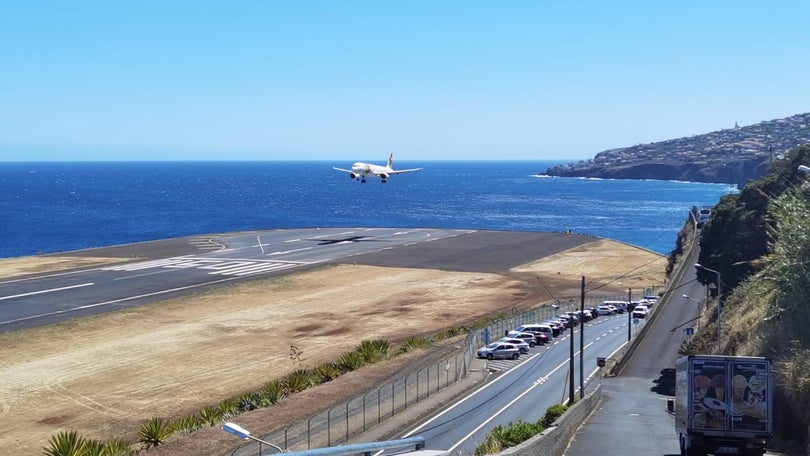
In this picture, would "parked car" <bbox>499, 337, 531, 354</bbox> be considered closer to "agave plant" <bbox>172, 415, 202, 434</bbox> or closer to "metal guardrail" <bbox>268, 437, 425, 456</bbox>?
"agave plant" <bbox>172, 415, 202, 434</bbox>

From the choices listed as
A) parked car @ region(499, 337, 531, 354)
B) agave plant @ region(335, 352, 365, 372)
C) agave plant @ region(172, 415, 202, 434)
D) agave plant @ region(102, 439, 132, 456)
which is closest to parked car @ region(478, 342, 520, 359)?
parked car @ region(499, 337, 531, 354)

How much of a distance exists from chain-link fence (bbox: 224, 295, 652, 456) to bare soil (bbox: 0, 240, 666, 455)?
56.7 inches

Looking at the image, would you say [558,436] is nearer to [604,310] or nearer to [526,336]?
[526,336]

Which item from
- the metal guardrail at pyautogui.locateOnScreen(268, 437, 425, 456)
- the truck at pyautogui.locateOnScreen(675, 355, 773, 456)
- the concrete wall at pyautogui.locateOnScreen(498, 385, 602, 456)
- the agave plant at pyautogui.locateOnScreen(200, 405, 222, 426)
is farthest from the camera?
the agave plant at pyautogui.locateOnScreen(200, 405, 222, 426)

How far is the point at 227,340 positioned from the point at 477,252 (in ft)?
185

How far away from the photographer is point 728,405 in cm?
2098

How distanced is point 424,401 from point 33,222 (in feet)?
511

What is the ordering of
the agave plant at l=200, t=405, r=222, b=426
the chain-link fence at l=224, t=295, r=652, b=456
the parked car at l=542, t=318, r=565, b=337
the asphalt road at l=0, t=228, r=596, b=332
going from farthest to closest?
the asphalt road at l=0, t=228, r=596, b=332, the parked car at l=542, t=318, r=565, b=337, the agave plant at l=200, t=405, r=222, b=426, the chain-link fence at l=224, t=295, r=652, b=456

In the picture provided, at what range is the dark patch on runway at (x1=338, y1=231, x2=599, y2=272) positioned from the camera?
9706 cm

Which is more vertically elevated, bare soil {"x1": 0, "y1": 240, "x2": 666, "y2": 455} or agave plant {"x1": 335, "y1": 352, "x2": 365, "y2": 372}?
agave plant {"x1": 335, "y1": 352, "x2": 365, "y2": 372}

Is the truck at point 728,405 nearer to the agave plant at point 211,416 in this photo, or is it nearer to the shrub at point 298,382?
the agave plant at point 211,416

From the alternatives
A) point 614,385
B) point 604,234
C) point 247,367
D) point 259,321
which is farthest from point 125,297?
point 604,234

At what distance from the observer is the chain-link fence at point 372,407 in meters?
31.5

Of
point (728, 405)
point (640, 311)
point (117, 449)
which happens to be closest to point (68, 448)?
point (117, 449)
